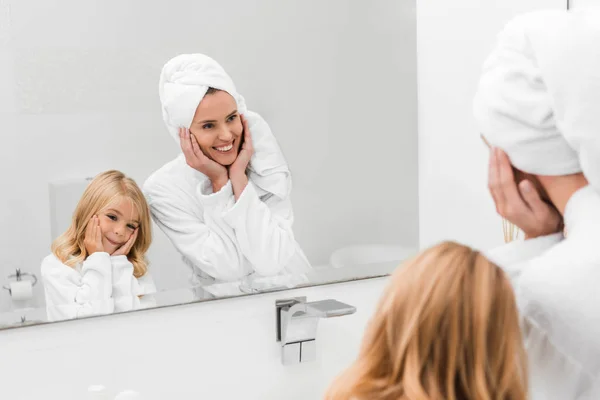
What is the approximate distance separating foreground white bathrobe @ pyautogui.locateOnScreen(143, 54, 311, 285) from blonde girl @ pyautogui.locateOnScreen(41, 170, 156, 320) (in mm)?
43

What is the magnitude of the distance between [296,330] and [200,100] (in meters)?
0.45

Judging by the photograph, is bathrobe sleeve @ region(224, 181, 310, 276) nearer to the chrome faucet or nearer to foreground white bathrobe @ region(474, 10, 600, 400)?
the chrome faucet

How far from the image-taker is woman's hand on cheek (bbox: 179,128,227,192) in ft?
4.18

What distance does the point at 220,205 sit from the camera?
1321mm

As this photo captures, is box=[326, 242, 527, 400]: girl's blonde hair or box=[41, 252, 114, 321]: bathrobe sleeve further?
box=[41, 252, 114, 321]: bathrobe sleeve

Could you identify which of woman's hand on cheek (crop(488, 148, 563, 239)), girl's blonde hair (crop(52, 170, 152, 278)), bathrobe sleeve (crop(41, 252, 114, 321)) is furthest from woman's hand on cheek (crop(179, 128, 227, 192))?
woman's hand on cheek (crop(488, 148, 563, 239))

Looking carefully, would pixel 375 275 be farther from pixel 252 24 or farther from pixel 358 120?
pixel 252 24

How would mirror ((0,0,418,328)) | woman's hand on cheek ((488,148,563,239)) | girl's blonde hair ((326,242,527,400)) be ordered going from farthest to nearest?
1. mirror ((0,0,418,328))
2. woman's hand on cheek ((488,148,563,239))
3. girl's blonde hair ((326,242,527,400))

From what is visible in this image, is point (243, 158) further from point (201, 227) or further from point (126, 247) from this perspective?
point (126, 247)

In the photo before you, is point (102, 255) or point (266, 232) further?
point (266, 232)

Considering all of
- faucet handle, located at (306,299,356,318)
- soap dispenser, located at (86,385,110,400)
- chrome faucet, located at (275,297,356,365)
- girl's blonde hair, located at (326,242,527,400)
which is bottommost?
soap dispenser, located at (86,385,110,400)

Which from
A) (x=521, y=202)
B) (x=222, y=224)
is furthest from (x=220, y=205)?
(x=521, y=202)

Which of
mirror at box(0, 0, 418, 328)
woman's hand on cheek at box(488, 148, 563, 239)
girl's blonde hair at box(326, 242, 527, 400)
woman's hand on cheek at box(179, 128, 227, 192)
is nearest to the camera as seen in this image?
girl's blonde hair at box(326, 242, 527, 400)

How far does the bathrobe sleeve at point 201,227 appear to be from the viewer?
1.27m
